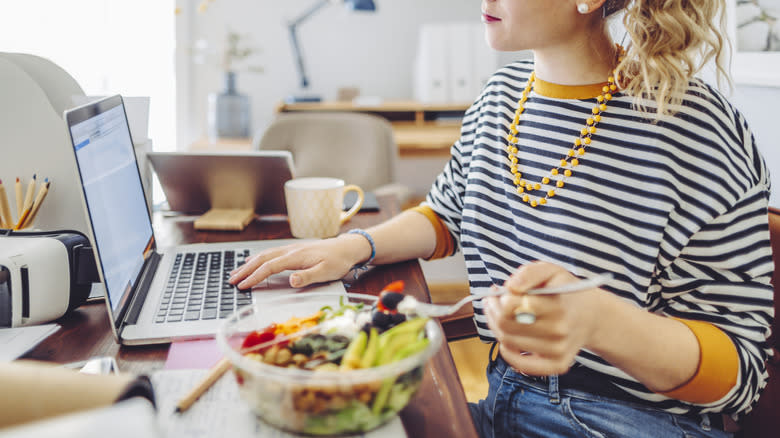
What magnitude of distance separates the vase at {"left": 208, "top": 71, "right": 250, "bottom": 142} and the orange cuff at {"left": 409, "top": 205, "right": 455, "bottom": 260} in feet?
5.88

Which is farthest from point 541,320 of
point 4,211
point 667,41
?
point 4,211

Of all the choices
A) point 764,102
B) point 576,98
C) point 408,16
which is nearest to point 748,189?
point 576,98

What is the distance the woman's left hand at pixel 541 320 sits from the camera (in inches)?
18.8

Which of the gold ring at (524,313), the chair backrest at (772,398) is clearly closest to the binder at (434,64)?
the chair backrest at (772,398)

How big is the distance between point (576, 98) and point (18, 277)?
0.76m

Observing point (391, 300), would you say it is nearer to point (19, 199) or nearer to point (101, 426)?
point (101, 426)

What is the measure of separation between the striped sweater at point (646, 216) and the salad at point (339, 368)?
0.36 meters

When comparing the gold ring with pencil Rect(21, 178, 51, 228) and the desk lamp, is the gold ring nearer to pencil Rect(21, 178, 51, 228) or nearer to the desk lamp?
pencil Rect(21, 178, 51, 228)

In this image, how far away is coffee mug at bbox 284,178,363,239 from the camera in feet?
3.41

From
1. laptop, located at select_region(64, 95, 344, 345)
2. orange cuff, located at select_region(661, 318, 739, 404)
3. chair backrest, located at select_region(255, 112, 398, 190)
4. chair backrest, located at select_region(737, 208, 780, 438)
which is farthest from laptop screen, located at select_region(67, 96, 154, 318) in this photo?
chair backrest, located at select_region(255, 112, 398, 190)

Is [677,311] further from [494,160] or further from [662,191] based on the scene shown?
[494,160]

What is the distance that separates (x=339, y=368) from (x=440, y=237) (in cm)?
57

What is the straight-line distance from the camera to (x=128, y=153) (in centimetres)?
86

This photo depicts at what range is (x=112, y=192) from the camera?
0.72 metres
